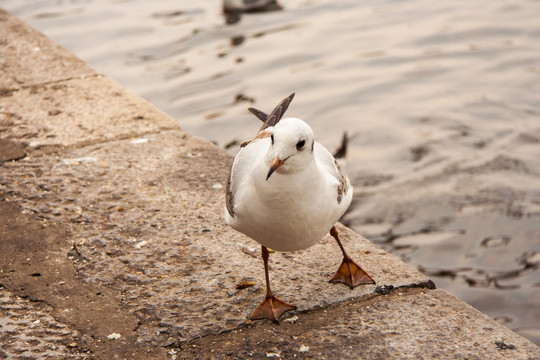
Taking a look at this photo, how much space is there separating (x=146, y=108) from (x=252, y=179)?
2.16 m

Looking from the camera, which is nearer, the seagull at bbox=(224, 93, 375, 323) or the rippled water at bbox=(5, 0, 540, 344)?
the seagull at bbox=(224, 93, 375, 323)

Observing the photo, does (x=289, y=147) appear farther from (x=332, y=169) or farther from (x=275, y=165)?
(x=332, y=169)

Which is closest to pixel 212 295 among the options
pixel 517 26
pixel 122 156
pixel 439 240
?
pixel 122 156

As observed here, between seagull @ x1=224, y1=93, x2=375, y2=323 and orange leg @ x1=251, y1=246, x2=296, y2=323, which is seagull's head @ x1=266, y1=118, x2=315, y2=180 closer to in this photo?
seagull @ x1=224, y1=93, x2=375, y2=323

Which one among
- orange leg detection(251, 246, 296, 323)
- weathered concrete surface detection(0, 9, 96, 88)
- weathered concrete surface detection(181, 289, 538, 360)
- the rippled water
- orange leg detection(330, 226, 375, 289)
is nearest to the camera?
weathered concrete surface detection(181, 289, 538, 360)

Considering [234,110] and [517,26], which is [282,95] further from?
[517,26]

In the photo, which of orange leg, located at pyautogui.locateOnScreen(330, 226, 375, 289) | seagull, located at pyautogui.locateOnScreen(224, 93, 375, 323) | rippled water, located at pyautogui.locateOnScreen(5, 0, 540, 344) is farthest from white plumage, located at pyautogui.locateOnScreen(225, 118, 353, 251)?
rippled water, located at pyautogui.locateOnScreen(5, 0, 540, 344)

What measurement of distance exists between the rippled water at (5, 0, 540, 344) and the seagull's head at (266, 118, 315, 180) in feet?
7.86

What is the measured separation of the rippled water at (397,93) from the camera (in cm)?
551

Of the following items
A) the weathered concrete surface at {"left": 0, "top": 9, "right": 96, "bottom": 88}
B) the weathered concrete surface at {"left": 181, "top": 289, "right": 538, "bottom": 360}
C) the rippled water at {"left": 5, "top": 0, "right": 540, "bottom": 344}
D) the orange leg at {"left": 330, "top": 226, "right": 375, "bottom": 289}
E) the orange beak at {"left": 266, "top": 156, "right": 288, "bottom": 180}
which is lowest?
the rippled water at {"left": 5, "top": 0, "right": 540, "bottom": 344}

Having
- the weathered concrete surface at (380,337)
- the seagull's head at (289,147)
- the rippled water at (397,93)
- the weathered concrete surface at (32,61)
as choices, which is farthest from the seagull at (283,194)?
the weathered concrete surface at (32,61)

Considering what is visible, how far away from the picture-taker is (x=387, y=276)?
135 inches

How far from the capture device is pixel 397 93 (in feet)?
25.6

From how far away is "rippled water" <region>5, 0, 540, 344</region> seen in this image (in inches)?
217
